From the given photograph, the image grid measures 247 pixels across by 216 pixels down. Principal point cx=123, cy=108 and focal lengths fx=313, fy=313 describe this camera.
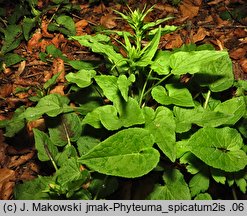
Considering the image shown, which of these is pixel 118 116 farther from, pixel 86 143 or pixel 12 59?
pixel 12 59

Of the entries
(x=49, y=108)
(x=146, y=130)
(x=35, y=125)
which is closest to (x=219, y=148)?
(x=146, y=130)

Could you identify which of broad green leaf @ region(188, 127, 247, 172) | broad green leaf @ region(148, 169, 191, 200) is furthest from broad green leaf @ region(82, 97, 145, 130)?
broad green leaf @ region(148, 169, 191, 200)

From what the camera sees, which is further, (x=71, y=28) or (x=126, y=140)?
(x=71, y=28)

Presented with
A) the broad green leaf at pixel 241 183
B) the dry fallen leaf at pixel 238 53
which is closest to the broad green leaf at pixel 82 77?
the broad green leaf at pixel 241 183

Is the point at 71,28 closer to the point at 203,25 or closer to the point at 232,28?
the point at 203,25

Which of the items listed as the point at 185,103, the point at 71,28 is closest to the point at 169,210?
the point at 185,103

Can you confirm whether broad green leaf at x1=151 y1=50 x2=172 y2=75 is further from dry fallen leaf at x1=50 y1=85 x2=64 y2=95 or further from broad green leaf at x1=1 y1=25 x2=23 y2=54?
broad green leaf at x1=1 y1=25 x2=23 y2=54
